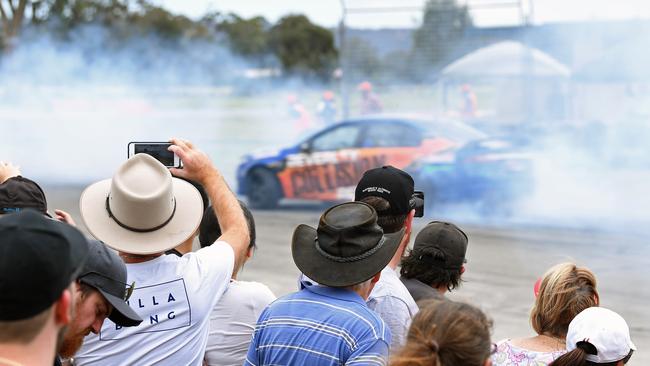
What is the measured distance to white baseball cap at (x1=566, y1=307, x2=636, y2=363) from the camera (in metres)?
3.08

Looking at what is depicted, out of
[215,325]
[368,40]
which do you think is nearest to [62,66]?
[368,40]

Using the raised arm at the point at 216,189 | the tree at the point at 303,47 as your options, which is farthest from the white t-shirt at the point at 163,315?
the tree at the point at 303,47

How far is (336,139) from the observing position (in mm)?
14633

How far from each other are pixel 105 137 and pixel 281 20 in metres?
11.5

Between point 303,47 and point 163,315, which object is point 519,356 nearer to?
point 163,315

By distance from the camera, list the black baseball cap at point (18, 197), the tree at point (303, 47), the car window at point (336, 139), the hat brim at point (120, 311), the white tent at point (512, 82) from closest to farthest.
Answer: the hat brim at point (120, 311) < the black baseball cap at point (18, 197) < the car window at point (336, 139) < the white tent at point (512, 82) < the tree at point (303, 47)

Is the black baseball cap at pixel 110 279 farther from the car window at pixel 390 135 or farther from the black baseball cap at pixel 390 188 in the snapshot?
the car window at pixel 390 135

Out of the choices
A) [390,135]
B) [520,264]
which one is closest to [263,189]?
[390,135]

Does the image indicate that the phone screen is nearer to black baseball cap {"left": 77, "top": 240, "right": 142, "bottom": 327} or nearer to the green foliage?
black baseball cap {"left": 77, "top": 240, "right": 142, "bottom": 327}

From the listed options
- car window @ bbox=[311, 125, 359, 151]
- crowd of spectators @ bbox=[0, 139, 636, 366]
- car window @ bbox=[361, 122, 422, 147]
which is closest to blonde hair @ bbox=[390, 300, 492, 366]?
crowd of spectators @ bbox=[0, 139, 636, 366]

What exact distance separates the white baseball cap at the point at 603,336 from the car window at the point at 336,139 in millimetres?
11469

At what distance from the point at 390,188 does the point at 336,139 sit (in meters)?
11.1

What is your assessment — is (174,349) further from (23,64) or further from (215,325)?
(23,64)

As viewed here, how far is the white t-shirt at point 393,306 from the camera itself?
3242 millimetres
